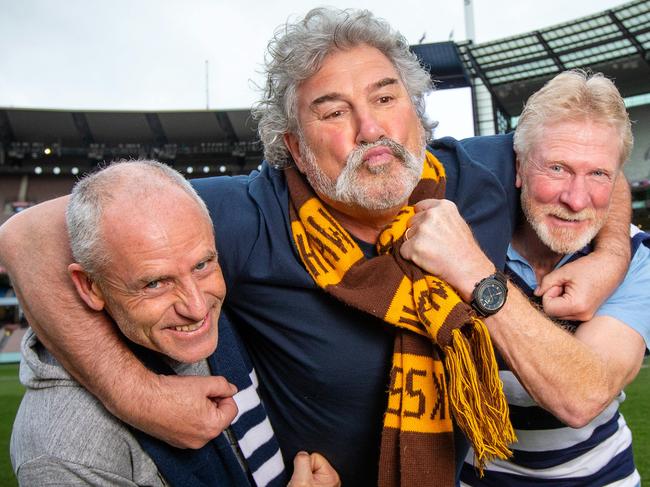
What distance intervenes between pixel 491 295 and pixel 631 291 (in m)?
0.63

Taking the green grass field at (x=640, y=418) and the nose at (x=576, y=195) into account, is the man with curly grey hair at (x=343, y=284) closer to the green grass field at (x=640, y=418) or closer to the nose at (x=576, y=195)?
the nose at (x=576, y=195)

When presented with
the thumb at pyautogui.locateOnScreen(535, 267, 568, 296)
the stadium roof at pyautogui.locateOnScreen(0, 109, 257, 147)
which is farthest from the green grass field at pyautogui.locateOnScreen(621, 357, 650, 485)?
the stadium roof at pyautogui.locateOnScreen(0, 109, 257, 147)

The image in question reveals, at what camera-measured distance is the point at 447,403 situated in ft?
6.08

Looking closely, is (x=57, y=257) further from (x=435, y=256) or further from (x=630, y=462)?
(x=630, y=462)

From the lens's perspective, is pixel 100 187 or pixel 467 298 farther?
pixel 467 298

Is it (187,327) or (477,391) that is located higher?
(187,327)

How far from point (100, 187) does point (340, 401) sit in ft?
3.28

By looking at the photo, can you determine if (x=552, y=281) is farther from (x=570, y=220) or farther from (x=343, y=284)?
(x=343, y=284)

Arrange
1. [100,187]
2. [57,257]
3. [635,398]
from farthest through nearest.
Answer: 1. [635,398]
2. [57,257]
3. [100,187]

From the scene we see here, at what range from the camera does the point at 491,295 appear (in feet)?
5.65

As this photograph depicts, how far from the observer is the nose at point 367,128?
6.40 feet

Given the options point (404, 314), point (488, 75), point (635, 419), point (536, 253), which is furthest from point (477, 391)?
point (488, 75)

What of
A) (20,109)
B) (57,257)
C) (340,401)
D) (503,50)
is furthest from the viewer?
(20,109)

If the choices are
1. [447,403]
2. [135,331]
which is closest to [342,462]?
[447,403]
